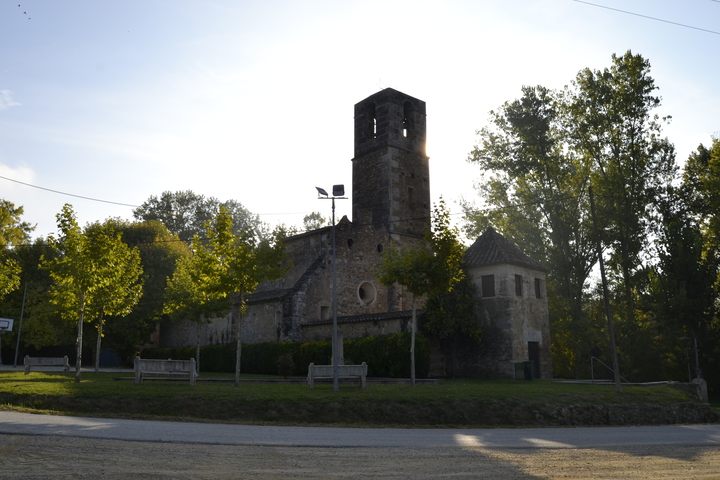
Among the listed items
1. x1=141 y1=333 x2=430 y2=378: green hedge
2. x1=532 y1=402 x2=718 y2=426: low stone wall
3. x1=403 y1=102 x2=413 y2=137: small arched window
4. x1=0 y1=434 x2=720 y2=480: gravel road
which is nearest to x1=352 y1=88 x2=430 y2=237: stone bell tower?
x1=403 y1=102 x2=413 y2=137: small arched window

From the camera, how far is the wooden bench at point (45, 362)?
23.5 metres

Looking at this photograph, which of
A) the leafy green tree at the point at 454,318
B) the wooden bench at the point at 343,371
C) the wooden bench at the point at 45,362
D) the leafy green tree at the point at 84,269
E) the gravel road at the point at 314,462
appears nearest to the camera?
the gravel road at the point at 314,462

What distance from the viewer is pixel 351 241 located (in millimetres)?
33344

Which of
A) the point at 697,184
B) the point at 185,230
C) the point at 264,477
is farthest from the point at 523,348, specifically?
the point at 185,230

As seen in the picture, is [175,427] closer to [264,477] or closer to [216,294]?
[264,477]

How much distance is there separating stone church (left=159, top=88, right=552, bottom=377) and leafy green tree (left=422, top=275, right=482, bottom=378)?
2.54ft

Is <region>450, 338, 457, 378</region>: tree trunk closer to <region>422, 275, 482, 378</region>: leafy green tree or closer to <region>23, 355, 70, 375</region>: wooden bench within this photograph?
<region>422, 275, 482, 378</region>: leafy green tree

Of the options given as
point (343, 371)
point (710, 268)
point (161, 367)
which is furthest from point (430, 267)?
point (710, 268)

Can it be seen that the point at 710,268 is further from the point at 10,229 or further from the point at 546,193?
the point at 10,229

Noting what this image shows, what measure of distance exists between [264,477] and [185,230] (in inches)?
2395

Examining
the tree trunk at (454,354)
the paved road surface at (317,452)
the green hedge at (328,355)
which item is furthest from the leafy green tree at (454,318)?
the paved road surface at (317,452)

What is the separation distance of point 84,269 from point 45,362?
8.22 meters

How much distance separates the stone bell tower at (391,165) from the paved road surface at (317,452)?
24.9m

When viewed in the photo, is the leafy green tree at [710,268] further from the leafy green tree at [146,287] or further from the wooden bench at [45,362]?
the leafy green tree at [146,287]
